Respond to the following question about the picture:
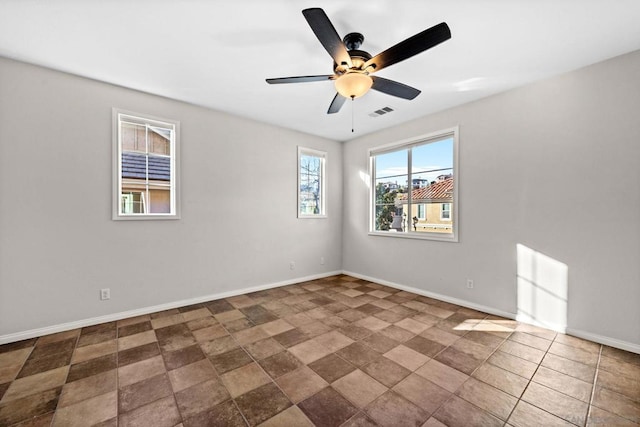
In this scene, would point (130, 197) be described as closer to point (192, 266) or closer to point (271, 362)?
point (192, 266)

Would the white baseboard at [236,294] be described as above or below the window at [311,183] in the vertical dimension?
below

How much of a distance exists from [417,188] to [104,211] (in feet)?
14.3

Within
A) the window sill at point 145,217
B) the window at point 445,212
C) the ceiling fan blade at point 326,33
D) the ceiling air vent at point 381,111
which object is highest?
the ceiling air vent at point 381,111

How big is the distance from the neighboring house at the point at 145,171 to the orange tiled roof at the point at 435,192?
3.77 m

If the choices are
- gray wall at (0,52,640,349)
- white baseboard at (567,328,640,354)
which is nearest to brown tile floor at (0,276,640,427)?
white baseboard at (567,328,640,354)

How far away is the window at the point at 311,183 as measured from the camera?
5.03 metres

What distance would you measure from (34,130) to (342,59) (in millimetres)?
3252

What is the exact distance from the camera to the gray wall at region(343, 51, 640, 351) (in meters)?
2.54

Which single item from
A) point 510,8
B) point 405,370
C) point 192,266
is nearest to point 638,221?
point 510,8

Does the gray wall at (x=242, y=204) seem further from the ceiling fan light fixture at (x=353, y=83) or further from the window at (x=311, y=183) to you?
the ceiling fan light fixture at (x=353, y=83)

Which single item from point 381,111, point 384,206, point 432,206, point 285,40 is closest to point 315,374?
point 285,40

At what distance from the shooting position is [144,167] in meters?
3.46

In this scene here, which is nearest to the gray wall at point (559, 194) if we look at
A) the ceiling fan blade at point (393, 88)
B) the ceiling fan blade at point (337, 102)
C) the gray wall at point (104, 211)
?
the ceiling fan blade at point (393, 88)

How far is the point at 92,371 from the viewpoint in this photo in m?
2.18
